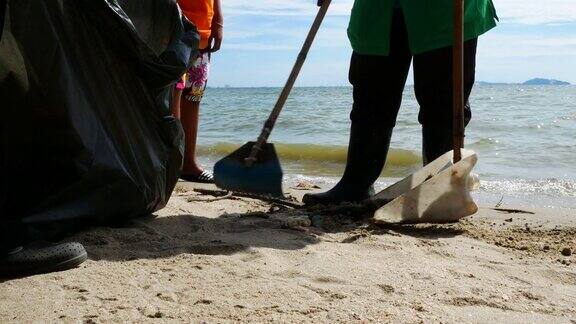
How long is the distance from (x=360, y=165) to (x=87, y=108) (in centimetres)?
145

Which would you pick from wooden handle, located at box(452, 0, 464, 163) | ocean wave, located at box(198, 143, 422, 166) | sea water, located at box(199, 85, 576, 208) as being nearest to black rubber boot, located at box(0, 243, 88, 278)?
wooden handle, located at box(452, 0, 464, 163)

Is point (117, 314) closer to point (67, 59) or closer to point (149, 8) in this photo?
point (67, 59)

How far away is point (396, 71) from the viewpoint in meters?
3.28

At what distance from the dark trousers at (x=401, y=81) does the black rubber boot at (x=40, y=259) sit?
166cm

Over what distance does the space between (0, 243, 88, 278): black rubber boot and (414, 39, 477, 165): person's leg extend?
169cm

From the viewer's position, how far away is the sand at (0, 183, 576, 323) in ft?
5.90

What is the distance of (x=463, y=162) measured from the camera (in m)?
2.81

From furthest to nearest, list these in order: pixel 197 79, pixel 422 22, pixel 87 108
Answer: pixel 197 79
pixel 422 22
pixel 87 108

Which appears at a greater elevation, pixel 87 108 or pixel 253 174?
pixel 87 108

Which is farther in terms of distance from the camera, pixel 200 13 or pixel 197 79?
pixel 197 79

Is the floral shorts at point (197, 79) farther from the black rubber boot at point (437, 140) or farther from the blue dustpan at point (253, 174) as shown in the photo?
the black rubber boot at point (437, 140)

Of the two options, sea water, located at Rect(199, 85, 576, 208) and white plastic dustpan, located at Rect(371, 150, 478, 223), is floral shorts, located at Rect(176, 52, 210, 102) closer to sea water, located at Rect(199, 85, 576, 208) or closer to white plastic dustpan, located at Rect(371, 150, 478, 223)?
sea water, located at Rect(199, 85, 576, 208)

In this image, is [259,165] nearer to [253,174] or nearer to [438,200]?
[253,174]

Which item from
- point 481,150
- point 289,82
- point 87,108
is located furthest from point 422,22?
point 481,150
